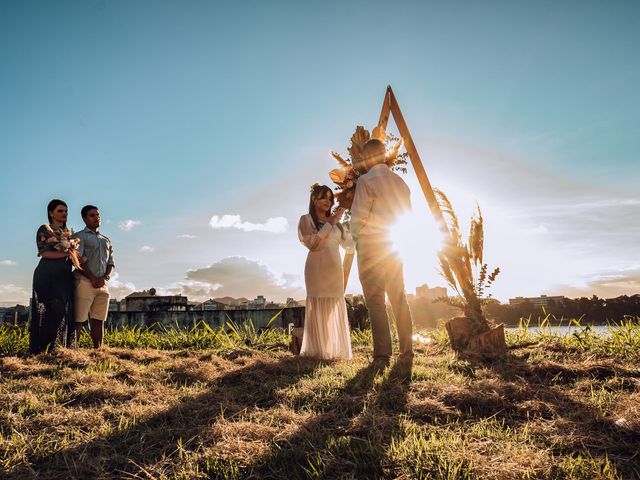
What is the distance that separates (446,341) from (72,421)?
470 centimetres

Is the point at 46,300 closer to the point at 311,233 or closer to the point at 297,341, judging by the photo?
the point at 297,341

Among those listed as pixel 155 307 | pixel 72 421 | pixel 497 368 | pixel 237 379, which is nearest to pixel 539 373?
pixel 497 368

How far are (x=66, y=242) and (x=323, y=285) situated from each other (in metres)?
3.44

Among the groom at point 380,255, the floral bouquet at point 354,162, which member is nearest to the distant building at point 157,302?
the floral bouquet at point 354,162

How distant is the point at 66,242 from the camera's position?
5367 mm

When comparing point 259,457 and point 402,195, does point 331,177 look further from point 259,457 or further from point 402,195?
point 259,457

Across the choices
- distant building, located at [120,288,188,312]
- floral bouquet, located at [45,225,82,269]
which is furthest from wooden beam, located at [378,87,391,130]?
distant building, located at [120,288,188,312]

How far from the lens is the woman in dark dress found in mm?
5305

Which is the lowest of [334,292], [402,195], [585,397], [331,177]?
[585,397]

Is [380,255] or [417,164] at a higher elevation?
[417,164]

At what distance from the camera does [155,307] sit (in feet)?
46.6

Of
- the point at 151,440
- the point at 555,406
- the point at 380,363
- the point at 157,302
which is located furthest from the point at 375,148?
the point at 157,302

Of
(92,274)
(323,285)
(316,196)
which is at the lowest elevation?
(323,285)

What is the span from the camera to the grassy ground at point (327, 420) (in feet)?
5.89
